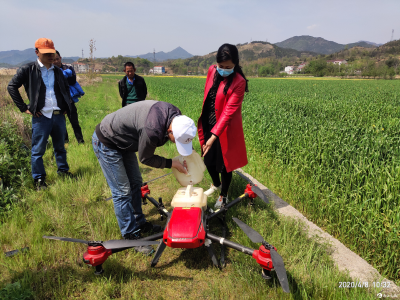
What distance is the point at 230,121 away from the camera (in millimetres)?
2938

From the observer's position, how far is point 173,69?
118000 millimetres

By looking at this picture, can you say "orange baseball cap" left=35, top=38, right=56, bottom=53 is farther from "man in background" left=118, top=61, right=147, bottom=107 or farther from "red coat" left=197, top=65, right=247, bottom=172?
"red coat" left=197, top=65, right=247, bottom=172

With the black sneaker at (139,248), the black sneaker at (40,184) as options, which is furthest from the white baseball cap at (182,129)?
the black sneaker at (40,184)

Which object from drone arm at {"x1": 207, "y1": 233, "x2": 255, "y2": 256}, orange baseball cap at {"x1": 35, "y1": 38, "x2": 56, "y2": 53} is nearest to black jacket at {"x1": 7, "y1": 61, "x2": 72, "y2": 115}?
orange baseball cap at {"x1": 35, "y1": 38, "x2": 56, "y2": 53}

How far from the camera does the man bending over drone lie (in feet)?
6.28

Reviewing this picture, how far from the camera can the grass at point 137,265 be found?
2010 mm

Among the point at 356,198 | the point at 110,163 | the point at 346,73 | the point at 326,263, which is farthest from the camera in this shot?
the point at 346,73

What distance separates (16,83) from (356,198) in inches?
198

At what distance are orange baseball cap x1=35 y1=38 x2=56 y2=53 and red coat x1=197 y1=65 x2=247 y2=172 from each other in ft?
8.54

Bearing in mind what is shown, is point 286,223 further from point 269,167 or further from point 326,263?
point 269,167

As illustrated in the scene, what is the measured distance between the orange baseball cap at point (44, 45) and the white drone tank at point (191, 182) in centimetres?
292

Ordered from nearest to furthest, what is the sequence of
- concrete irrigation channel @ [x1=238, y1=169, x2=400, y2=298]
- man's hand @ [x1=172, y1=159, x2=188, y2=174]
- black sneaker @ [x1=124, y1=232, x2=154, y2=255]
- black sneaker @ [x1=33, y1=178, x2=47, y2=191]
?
1. concrete irrigation channel @ [x1=238, y1=169, x2=400, y2=298]
2. man's hand @ [x1=172, y1=159, x2=188, y2=174]
3. black sneaker @ [x1=124, y1=232, x2=154, y2=255]
4. black sneaker @ [x1=33, y1=178, x2=47, y2=191]

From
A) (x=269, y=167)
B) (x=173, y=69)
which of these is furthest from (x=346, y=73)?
(x=173, y=69)

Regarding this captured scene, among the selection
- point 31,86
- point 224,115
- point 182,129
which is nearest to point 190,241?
point 182,129
